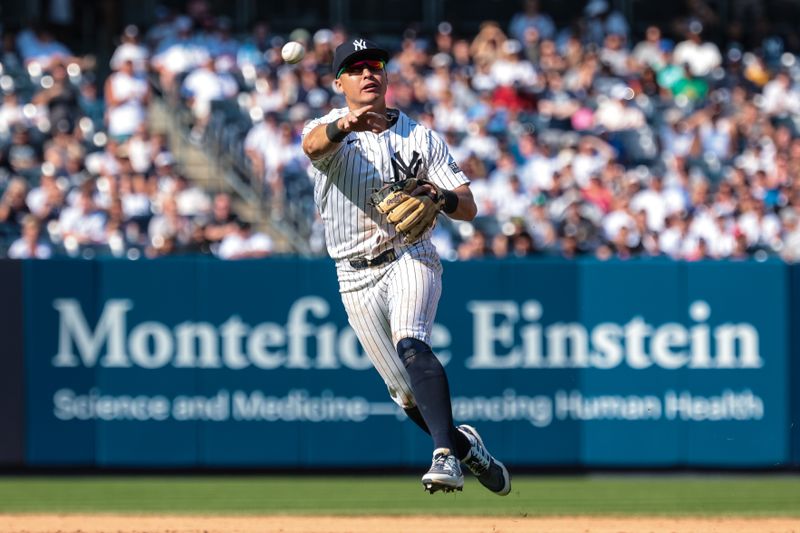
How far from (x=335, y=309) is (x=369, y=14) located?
8.31m

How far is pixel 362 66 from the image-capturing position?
22.1ft

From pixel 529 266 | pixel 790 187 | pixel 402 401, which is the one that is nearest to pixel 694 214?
pixel 790 187

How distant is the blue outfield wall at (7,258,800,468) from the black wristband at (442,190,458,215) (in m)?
4.98

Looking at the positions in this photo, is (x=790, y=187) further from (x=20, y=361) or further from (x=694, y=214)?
(x=20, y=361)

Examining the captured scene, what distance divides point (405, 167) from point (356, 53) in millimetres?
579

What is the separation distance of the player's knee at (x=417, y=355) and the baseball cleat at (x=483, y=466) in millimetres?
514

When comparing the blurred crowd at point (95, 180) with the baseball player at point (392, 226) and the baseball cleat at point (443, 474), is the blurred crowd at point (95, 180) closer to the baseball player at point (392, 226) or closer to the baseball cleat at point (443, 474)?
the baseball player at point (392, 226)

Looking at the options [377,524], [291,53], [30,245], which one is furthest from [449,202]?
[30,245]

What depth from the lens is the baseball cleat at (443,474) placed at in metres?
6.47

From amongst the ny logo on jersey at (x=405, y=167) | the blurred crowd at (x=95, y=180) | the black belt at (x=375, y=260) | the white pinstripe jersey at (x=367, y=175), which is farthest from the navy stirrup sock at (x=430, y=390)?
the blurred crowd at (x=95, y=180)

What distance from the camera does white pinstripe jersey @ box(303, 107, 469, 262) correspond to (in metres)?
6.84

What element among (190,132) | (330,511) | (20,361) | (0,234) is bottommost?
(330,511)

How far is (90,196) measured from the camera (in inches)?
524

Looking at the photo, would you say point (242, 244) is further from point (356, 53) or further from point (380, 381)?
point (356, 53)
